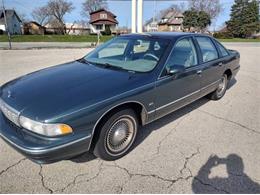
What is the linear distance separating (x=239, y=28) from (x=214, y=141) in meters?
52.1

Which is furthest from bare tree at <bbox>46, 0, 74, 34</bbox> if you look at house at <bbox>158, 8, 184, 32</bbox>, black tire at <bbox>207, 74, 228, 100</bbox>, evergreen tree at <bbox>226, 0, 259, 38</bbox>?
black tire at <bbox>207, 74, 228, 100</bbox>

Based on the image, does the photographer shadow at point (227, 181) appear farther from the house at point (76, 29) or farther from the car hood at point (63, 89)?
the house at point (76, 29)

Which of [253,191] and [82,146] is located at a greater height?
[82,146]

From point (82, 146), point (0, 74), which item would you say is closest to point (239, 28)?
point (0, 74)

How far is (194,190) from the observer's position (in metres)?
2.57

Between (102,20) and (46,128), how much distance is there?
61.0 metres

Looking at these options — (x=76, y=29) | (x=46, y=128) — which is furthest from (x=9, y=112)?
(x=76, y=29)

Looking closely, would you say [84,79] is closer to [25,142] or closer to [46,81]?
[46,81]

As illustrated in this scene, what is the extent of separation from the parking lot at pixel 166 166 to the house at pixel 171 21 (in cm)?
6980

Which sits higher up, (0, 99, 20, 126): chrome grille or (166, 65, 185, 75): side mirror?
(166, 65, 185, 75): side mirror

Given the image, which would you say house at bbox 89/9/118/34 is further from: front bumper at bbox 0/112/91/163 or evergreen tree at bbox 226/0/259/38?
front bumper at bbox 0/112/91/163

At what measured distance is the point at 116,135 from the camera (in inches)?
120

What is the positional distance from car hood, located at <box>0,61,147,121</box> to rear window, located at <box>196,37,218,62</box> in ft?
6.24

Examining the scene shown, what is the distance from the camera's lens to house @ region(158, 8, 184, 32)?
71438mm
